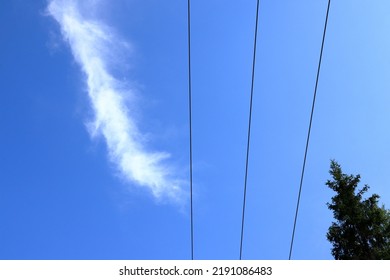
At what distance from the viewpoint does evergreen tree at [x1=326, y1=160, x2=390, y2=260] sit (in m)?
18.2

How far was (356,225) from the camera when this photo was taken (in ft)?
61.7

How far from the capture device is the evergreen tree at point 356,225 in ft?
59.7
